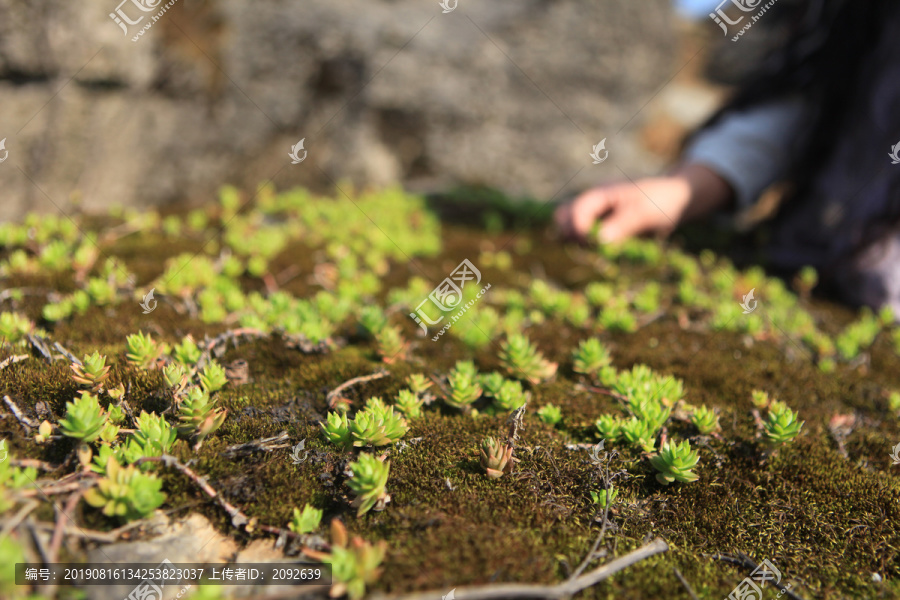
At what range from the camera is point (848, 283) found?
4387 mm

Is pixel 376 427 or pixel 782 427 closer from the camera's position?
pixel 376 427

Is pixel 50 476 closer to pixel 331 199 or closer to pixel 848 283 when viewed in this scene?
pixel 331 199

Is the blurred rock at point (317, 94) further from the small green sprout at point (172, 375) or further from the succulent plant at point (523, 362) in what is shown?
the succulent plant at point (523, 362)

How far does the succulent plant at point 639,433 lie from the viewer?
218 cm

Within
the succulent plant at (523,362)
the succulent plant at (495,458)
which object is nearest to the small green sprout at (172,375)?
the succulent plant at (495,458)

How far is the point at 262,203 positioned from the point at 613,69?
6.38 m

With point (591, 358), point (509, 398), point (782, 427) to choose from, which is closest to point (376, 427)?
point (509, 398)

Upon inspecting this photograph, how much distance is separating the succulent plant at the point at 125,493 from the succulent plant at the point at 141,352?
68 cm

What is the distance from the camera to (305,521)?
5.89 feet

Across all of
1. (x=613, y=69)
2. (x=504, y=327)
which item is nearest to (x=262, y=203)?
(x=504, y=327)

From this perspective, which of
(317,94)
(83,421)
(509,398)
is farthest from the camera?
(317,94)

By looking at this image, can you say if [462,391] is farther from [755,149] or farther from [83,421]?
[755,149]

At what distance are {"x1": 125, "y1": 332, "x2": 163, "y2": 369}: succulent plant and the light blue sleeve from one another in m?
5.57

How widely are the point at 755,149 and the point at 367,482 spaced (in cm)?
589
